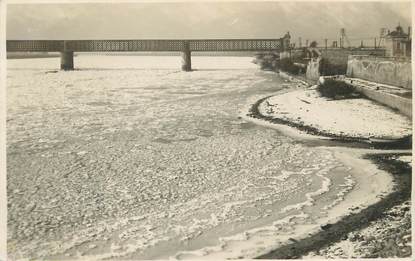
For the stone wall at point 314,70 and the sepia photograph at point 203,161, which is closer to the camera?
the sepia photograph at point 203,161

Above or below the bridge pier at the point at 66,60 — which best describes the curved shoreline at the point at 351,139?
below

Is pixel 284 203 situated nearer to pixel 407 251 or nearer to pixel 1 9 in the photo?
pixel 407 251

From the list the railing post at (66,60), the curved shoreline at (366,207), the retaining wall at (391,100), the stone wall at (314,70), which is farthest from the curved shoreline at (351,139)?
the railing post at (66,60)

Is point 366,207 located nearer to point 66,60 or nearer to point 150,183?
point 150,183

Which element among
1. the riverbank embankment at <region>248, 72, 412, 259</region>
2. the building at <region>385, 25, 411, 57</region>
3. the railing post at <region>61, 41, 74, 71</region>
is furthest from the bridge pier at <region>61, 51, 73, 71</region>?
the building at <region>385, 25, 411, 57</region>

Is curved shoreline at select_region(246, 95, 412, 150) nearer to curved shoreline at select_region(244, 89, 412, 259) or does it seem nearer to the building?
curved shoreline at select_region(244, 89, 412, 259)

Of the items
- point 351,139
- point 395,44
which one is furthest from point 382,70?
point 351,139

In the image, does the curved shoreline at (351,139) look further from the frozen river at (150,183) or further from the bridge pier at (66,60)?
the bridge pier at (66,60)
